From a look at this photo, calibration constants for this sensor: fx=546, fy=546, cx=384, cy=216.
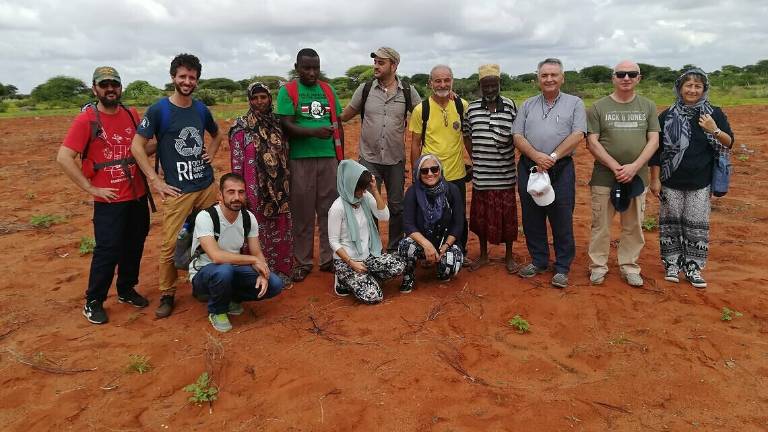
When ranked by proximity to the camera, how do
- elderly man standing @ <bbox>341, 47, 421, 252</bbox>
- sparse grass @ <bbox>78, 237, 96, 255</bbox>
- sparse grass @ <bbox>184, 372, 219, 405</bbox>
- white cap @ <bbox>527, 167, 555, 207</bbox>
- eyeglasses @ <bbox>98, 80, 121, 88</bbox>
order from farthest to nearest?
sparse grass @ <bbox>78, 237, 96, 255</bbox>
elderly man standing @ <bbox>341, 47, 421, 252</bbox>
white cap @ <bbox>527, 167, 555, 207</bbox>
eyeglasses @ <bbox>98, 80, 121, 88</bbox>
sparse grass @ <bbox>184, 372, 219, 405</bbox>

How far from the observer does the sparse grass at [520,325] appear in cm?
403

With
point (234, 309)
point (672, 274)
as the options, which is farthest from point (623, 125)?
point (234, 309)

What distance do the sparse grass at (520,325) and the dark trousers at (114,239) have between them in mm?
3045

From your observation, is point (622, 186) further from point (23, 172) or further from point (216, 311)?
point (23, 172)

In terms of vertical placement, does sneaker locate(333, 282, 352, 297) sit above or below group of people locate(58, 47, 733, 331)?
below

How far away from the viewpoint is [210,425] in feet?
10.1

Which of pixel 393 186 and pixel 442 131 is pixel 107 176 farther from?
pixel 442 131

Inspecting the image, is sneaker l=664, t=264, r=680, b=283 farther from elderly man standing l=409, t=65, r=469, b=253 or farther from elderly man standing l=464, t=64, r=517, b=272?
elderly man standing l=409, t=65, r=469, b=253

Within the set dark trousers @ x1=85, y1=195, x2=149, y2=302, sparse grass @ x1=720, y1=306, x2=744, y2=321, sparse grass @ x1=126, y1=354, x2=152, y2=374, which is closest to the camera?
sparse grass @ x1=126, y1=354, x2=152, y2=374

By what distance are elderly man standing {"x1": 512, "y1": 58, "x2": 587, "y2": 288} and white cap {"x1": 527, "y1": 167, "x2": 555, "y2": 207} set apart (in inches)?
2.6

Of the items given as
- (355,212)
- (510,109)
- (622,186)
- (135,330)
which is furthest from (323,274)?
(622,186)

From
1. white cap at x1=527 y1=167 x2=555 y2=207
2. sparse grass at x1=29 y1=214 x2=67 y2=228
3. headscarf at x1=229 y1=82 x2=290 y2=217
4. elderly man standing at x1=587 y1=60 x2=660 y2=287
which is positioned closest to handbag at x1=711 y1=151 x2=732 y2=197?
elderly man standing at x1=587 y1=60 x2=660 y2=287

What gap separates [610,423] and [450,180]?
8.32 ft

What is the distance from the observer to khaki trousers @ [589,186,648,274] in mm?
4631
